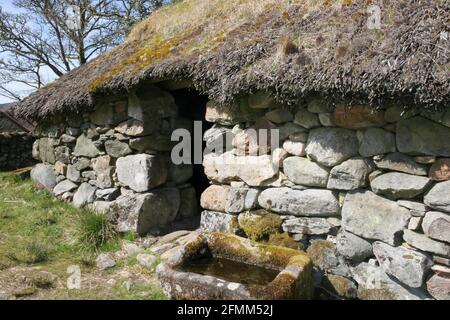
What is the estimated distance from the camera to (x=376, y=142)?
284cm

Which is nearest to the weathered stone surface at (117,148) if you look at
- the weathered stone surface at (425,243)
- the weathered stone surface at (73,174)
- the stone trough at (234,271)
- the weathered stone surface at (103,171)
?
the weathered stone surface at (103,171)

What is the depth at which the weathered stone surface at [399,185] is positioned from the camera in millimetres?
2643

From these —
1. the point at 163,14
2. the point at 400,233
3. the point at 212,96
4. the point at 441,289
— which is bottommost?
the point at 441,289

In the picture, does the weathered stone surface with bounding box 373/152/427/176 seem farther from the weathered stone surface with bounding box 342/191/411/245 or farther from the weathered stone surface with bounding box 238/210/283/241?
the weathered stone surface with bounding box 238/210/283/241

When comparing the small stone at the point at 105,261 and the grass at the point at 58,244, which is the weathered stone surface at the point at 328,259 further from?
the small stone at the point at 105,261

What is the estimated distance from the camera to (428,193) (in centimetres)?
262

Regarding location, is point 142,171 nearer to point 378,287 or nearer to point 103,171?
point 103,171

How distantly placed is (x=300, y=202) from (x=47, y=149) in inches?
180

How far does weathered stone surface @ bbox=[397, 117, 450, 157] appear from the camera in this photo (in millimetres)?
2564

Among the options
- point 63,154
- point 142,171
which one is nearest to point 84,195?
point 63,154

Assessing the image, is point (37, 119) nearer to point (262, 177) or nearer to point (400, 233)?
point (262, 177)

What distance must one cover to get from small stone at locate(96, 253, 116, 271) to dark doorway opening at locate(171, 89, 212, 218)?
140 centimetres
